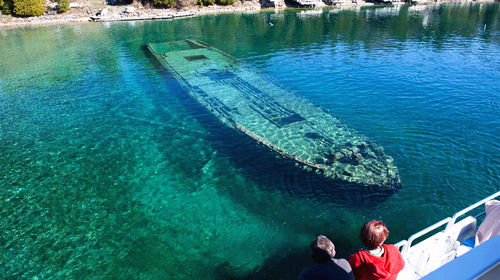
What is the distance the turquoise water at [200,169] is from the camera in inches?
360

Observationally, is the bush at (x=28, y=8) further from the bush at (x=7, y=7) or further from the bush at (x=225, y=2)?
the bush at (x=225, y=2)

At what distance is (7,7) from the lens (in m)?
65.9

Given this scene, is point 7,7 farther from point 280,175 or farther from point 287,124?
point 280,175

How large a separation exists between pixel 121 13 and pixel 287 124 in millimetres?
73452

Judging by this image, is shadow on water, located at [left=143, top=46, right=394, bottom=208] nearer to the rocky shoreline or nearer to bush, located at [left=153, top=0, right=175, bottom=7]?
the rocky shoreline

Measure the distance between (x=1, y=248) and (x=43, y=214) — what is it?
5.37 ft

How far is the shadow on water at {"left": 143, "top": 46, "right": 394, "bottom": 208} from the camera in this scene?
10.7m

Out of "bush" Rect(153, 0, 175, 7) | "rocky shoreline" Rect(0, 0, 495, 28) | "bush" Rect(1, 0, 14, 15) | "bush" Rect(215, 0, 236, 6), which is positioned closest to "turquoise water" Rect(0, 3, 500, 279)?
"rocky shoreline" Rect(0, 0, 495, 28)

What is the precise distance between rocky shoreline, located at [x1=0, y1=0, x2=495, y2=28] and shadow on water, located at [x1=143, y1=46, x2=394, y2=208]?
6436 centimetres

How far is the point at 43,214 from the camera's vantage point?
35.3 ft

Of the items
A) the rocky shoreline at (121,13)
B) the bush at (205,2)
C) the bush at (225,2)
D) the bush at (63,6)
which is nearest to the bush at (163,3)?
the rocky shoreline at (121,13)

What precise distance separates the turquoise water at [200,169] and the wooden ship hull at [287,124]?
752mm

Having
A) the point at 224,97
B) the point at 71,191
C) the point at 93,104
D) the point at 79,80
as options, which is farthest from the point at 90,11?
the point at 71,191

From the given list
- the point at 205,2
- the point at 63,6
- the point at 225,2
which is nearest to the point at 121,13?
the point at 63,6
